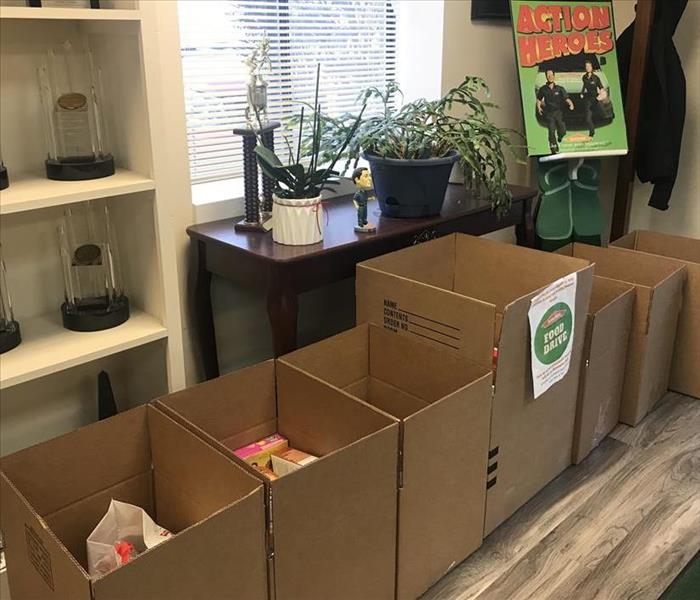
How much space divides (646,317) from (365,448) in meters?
1.28

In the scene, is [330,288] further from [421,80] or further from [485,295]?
[421,80]

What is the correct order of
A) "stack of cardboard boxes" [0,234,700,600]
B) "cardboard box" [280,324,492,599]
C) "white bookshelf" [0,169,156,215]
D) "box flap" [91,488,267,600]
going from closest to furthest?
1. "box flap" [91,488,267,600]
2. "stack of cardboard boxes" [0,234,700,600]
3. "white bookshelf" [0,169,156,215]
4. "cardboard box" [280,324,492,599]

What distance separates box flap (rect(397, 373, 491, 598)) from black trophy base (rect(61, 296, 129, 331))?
2.53 ft

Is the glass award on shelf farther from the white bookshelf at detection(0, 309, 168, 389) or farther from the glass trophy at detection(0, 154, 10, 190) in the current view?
the white bookshelf at detection(0, 309, 168, 389)

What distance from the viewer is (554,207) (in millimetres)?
3064

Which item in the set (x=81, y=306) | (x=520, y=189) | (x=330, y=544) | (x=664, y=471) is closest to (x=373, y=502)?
(x=330, y=544)

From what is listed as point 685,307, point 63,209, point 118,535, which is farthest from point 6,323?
point 685,307

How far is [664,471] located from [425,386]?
0.89m

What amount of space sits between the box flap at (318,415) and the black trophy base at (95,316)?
421 millimetres

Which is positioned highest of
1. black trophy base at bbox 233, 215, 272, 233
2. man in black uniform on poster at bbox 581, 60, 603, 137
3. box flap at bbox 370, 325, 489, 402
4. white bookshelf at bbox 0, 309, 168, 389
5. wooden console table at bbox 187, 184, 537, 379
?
man in black uniform on poster at bbox 581, 60, 603, 137

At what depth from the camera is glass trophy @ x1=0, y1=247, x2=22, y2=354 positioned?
66.7 inches

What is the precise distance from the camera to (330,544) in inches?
58.0

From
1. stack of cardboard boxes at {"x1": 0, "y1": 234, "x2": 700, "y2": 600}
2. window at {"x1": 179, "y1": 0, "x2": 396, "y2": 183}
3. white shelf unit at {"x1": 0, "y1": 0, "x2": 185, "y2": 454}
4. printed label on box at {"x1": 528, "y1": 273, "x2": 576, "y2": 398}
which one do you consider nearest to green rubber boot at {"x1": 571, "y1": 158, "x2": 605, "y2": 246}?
stack of cardboard boxes at {"x1": 0, "y1": 234, "x2": 700, "y2": 600}

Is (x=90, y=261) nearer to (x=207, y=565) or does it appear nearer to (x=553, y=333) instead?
(x=207, y=565)
